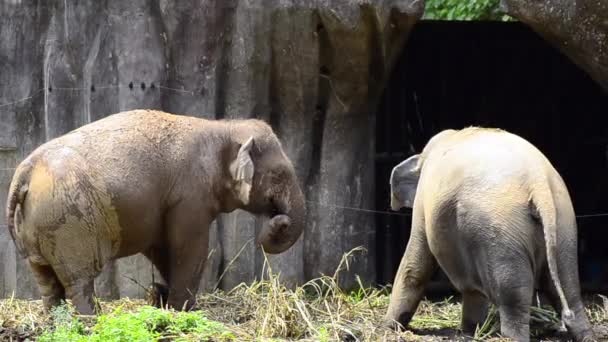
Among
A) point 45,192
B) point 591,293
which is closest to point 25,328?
point 45,192

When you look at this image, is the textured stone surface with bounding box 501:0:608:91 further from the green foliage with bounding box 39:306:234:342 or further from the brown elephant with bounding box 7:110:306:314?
the green foliage with bounding box 39:306:234:342

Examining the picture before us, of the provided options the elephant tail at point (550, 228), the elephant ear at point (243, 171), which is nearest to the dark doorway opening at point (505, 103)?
the elephant ear at point (243, 171)

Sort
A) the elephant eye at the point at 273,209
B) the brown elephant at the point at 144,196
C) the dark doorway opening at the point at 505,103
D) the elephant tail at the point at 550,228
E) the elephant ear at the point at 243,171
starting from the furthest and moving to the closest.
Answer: the dark doorway opening at the point at 505,103 → the elephant eye at the point at 273,209 → the elephant ear at the point at 243,171 → the brown elephant at the point at 144,196 → the elephant tail at the point at 550,228

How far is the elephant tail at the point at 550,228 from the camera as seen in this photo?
714 centimetres

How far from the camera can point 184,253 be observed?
28.2 ft

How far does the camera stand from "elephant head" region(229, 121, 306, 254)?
29.6ft

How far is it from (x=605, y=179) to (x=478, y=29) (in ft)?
6.65

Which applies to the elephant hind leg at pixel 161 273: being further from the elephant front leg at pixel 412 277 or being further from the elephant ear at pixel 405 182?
the elephant ear at pixel 405 182

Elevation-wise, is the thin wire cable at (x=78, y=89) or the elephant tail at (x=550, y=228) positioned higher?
the thin wire cable at (x=78, y=89)

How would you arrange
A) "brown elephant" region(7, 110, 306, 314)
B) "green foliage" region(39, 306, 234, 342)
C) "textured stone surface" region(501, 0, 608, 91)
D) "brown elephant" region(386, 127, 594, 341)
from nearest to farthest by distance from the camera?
1. "green foliage" region(39, 306, 234, 342)
2. "brown elephant" region(386, 127, 594, 341)
3. "brown elephant" region(7, 110, 306, 314)
4. "textured stone surface" region(501, 0, 608, 91)

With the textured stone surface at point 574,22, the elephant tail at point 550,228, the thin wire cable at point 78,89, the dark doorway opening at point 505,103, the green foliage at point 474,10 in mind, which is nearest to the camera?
the elephant tail at point 550,228

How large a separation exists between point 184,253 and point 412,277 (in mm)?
1509

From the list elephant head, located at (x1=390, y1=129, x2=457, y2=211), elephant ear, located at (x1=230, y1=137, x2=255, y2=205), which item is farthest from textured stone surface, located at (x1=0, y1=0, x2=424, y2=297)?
elephant head, located at (x1=390, y1=129, x2=457, y2=211)

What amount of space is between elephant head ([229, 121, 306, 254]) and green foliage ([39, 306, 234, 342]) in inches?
65.2
